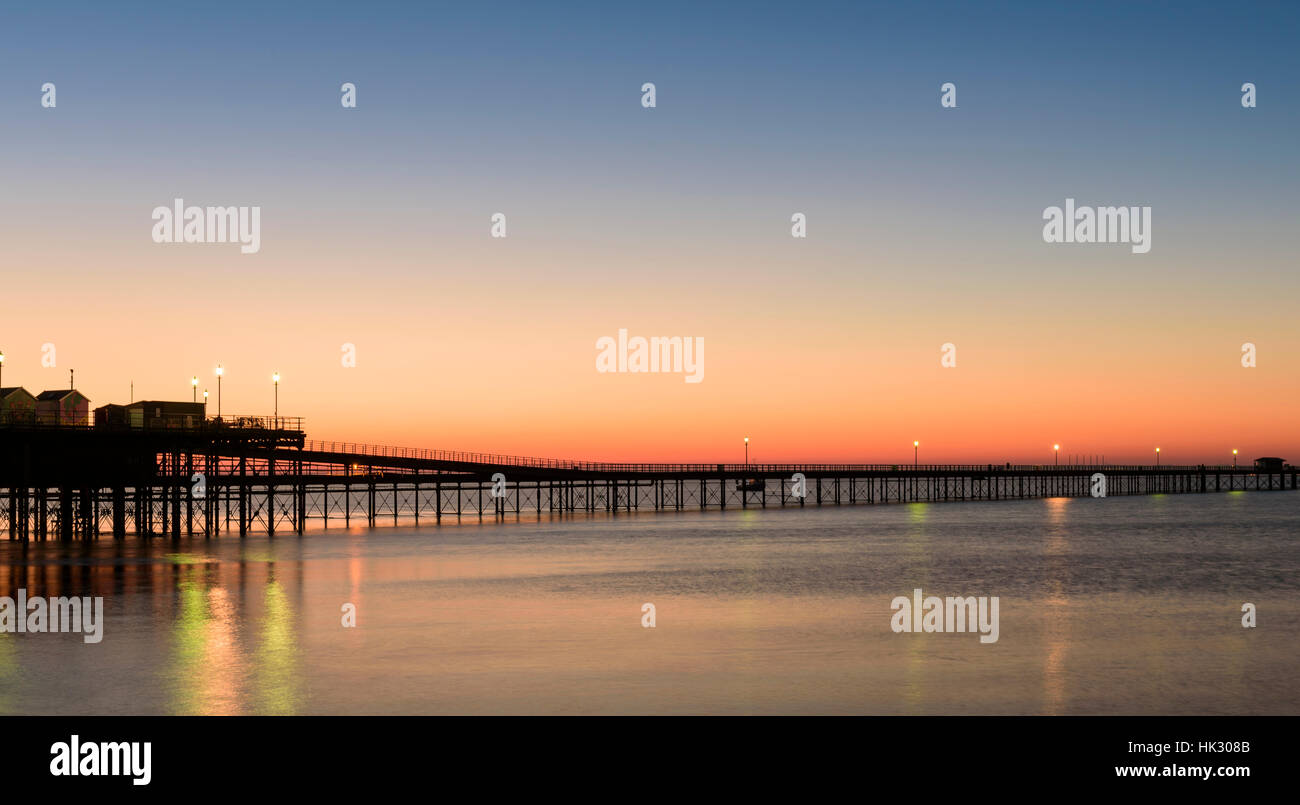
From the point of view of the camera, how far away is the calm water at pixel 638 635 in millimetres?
18312

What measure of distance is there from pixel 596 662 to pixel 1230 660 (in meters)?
13.1

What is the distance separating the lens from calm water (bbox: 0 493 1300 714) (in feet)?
60.1

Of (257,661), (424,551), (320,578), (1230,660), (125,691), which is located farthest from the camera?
(424,551)

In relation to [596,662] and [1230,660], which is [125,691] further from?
[1230,660]

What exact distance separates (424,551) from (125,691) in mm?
36377

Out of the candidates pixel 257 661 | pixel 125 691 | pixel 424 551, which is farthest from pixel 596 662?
pixel 424 551

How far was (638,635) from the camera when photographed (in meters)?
25.5
